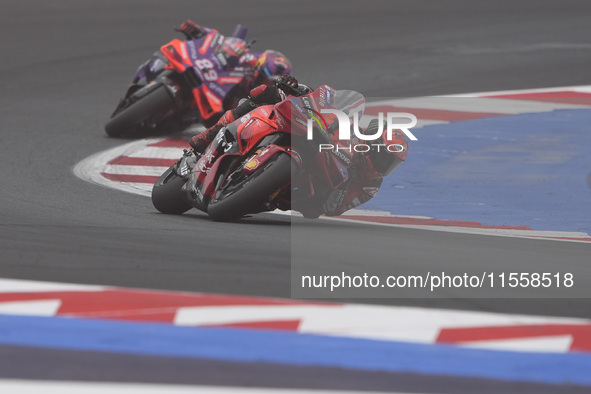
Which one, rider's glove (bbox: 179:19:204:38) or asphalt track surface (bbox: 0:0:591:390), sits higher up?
rider's glove (bbox: 179:19:204:38)

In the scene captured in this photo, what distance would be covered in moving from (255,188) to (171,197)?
1212 mm

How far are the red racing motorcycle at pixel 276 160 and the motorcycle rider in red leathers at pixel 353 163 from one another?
7cm

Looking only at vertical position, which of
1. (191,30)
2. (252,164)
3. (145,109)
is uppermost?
(191,30)

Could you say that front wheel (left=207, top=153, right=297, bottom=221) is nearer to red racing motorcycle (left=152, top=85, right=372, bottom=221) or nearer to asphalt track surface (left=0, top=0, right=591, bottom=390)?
red racing motorcycle (left=152, top=85, right=372, bottom=221)

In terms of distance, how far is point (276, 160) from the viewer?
20.0 ft

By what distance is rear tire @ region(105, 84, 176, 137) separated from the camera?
10281mm

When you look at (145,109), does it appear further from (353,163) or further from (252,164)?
(252,164)

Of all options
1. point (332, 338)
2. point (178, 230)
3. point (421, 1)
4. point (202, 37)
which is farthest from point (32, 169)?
point (421, 1)

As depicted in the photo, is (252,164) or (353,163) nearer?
(252,164)

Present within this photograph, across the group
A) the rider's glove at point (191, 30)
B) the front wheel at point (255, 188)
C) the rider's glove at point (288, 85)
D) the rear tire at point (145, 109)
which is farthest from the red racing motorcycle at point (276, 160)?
the rider's glove at point (191, 30)

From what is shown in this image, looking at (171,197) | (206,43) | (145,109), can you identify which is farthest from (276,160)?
(206,43)

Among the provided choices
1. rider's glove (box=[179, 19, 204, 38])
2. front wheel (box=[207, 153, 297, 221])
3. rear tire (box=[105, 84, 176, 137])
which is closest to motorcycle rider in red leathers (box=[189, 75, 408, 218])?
front wheel (box=[207, 153, 297, 221])

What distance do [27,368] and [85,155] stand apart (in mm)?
6478

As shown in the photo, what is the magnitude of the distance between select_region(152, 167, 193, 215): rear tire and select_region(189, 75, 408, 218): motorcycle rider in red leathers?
55 cm
